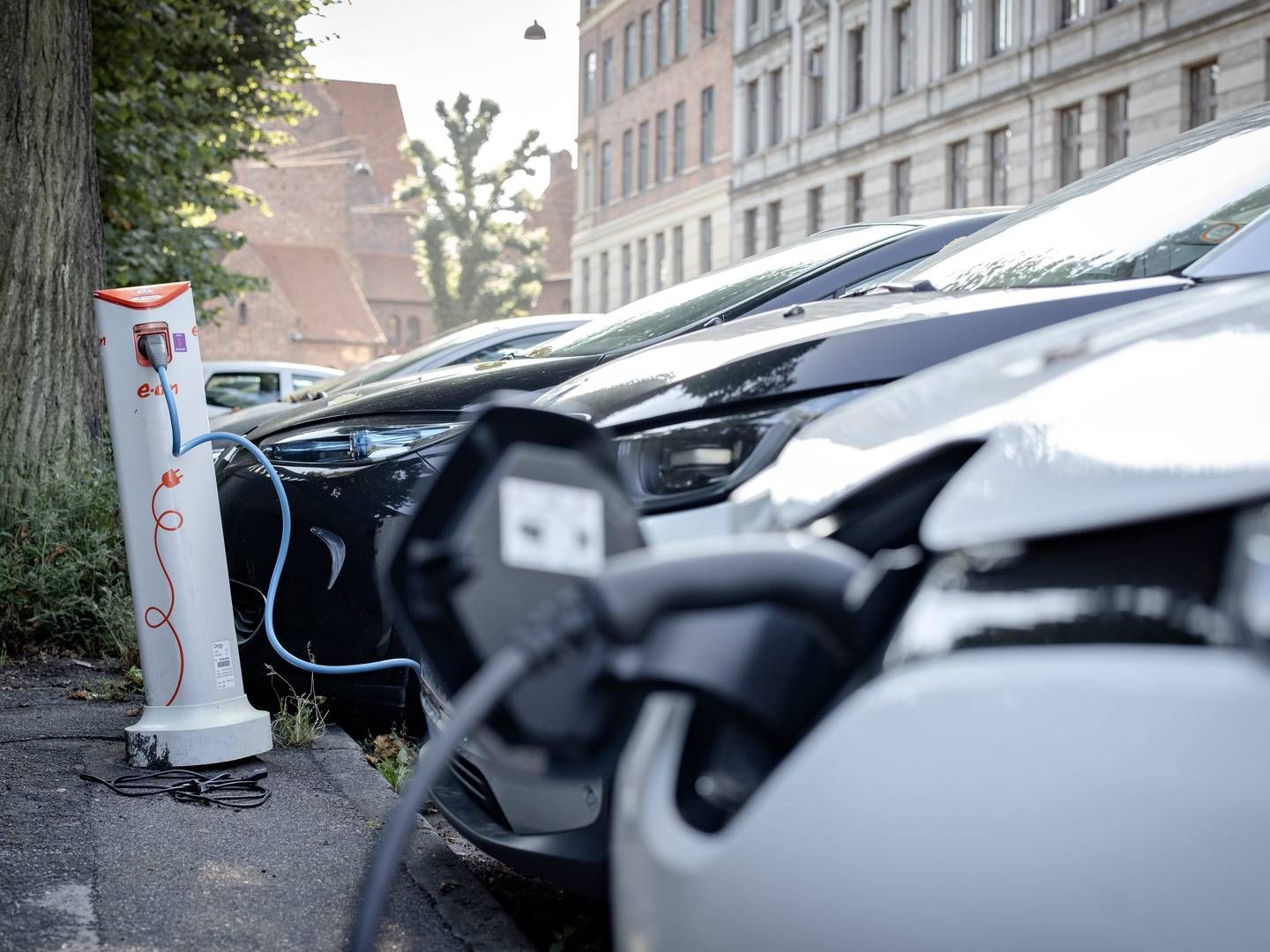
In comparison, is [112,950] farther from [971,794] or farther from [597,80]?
[597,80]

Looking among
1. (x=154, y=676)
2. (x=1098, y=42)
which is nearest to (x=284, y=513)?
(x=154, y=676)

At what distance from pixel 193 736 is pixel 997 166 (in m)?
30.8

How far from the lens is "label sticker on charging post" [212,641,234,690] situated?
4297 millimetres

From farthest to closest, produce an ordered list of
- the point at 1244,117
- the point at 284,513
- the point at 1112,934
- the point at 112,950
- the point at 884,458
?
the point at 284,513, the point at 1244,117, the point at 112,950, the point at 884,458, the point at 1112,934

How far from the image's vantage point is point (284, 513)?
13.8 feet

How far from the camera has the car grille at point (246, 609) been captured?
4.64 metres

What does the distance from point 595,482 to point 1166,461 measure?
52 centimetres

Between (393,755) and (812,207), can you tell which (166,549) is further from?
(812,207)

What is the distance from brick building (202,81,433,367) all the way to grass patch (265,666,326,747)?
65.6 metres

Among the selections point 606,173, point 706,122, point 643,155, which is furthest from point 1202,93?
point 606,173

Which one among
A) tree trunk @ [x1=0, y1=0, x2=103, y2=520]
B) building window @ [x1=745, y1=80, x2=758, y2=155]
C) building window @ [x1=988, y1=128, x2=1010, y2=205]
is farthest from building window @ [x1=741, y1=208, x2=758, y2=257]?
tree trunk @ [x1=0, y1=0, x2=103, y2=520]

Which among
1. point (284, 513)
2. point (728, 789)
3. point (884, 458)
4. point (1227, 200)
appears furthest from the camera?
point (284, 513)

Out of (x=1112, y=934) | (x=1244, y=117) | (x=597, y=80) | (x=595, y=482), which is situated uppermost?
(x=597, y=80)

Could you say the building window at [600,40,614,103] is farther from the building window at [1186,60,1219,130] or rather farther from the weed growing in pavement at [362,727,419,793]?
the weed growing in pavement at [362,727,419,793]
